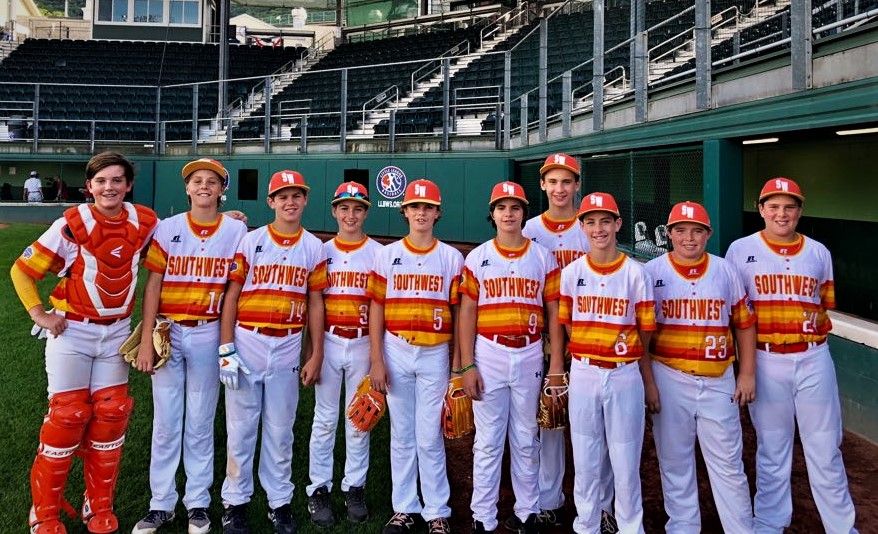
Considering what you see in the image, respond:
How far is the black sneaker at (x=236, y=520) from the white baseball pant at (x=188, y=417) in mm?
152

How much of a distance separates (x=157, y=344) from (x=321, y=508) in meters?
1.29

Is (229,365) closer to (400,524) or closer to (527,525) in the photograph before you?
(400,524)

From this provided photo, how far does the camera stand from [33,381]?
5.49m

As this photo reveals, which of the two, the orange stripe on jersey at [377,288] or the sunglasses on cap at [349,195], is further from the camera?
the sunglasses on cap at [349,195]

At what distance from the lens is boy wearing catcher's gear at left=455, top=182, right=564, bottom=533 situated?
3.32 metres

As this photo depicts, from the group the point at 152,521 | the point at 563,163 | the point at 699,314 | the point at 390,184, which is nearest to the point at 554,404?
the point at 699,314

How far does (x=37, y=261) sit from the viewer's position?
3.17 m

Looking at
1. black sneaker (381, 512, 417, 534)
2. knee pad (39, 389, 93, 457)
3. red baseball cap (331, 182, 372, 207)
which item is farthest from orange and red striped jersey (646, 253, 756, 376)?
knee pad (39, 389, 93, 457)

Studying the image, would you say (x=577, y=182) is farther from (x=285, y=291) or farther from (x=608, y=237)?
(x=285, y=291)

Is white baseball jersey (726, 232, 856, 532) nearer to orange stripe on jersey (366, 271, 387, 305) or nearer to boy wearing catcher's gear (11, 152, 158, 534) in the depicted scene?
orange stripe on jersey (366, 271, 387, 305)

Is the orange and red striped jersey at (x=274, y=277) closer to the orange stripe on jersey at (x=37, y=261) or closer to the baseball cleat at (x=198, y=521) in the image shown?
the orange stripe on jersey at (x=37, y=261)

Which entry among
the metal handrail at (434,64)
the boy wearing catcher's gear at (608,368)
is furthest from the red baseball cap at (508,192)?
the metal handrail at (434,64)

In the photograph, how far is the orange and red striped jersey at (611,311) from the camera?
311 centimetres

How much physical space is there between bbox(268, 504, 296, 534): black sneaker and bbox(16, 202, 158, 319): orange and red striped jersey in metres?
1.37
